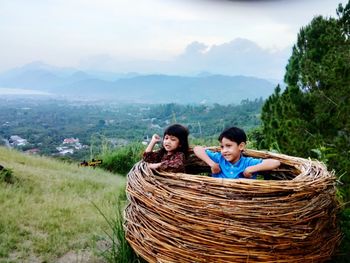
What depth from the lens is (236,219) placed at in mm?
2076

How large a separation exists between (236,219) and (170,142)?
1205 millimetres

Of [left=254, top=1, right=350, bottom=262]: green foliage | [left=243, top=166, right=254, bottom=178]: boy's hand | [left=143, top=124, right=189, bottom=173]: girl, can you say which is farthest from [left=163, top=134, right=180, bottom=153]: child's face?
[left=254, top=1, right=350, bottom=262]: green foliage

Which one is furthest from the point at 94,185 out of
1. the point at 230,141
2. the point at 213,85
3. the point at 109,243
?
the point at 213,85

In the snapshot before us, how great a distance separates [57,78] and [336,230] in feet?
319

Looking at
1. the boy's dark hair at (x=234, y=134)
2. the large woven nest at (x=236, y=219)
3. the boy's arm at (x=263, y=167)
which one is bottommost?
the large woven nest at (x=236, y=219)

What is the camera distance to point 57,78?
9475cm

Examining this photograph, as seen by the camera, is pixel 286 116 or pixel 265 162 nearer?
pixel 265 162

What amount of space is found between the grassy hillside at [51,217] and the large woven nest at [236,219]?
117 cm

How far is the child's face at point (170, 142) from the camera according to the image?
10.4 ft

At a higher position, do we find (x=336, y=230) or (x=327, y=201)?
(x=327, y=201)

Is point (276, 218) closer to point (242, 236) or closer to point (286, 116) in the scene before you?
point (242, 236)

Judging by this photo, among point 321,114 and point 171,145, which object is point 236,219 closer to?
point 171,145

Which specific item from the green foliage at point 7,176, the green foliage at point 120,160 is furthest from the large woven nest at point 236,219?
the green foliage at point 120,160

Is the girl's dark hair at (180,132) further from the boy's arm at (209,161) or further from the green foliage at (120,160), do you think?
the green foliage at (120,160)
